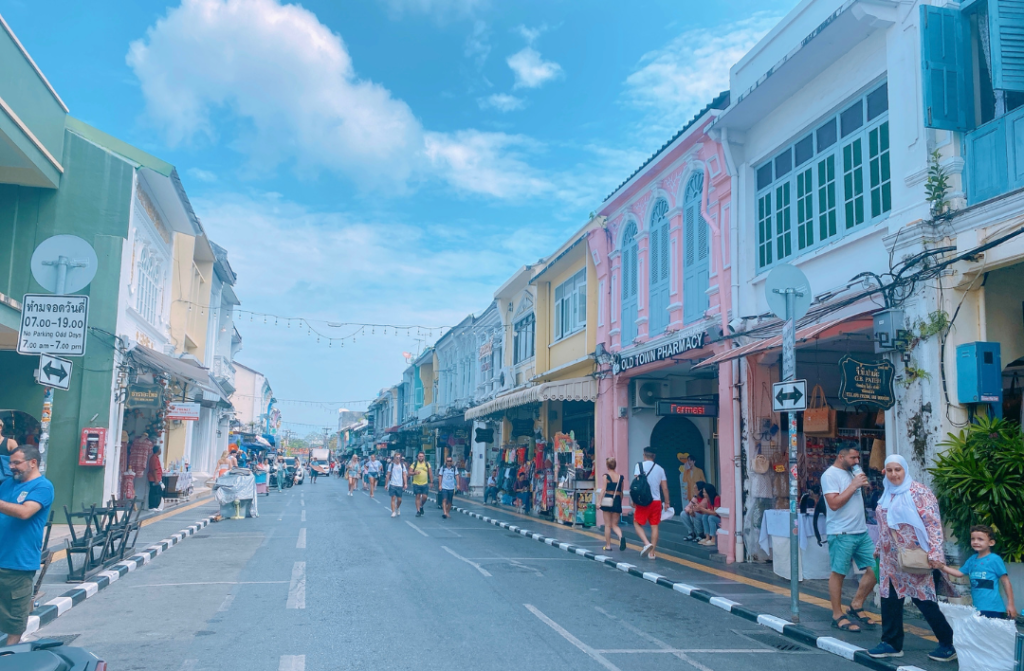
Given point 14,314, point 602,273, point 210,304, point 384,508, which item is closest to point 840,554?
point 602,273

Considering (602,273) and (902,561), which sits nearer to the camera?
(902,561)

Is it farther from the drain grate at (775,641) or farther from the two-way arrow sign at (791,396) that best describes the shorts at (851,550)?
the two-way arrow sign at (791,396)

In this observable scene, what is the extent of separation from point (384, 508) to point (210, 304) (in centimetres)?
1551

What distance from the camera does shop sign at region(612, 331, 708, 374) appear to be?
13.6 metres

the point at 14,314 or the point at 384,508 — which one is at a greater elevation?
the point at 14,314

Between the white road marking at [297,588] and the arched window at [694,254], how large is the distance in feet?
26.3

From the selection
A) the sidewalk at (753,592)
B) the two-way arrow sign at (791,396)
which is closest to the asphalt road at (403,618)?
the sidewalk at (753,592)

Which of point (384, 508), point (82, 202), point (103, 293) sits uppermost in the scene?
point (82, 202)

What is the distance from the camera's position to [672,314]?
15.4 metres

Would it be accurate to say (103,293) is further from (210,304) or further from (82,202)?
(210,304)

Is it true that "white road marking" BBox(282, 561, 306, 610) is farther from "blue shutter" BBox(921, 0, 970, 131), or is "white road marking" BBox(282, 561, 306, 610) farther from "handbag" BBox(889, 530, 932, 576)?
"blue shutter" BBox(921, 0, 970, 131)

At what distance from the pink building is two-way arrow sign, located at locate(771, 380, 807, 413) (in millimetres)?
4509

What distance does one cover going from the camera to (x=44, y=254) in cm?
812

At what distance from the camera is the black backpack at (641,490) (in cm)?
1341
